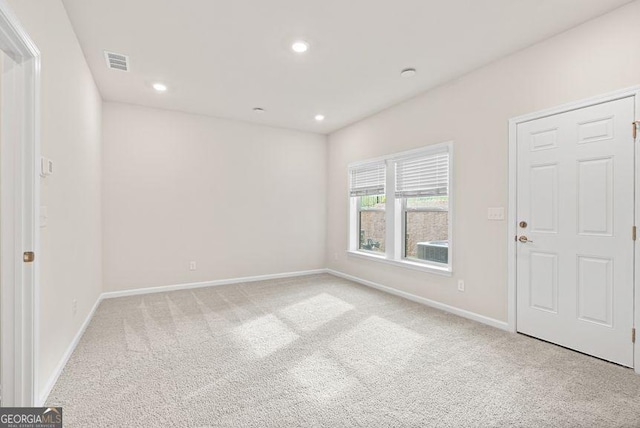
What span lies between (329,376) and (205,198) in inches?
142

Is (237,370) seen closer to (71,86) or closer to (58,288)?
(58,288)

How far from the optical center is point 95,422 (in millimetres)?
1734

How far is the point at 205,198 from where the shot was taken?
195 inches

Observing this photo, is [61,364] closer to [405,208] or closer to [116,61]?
[116,61]

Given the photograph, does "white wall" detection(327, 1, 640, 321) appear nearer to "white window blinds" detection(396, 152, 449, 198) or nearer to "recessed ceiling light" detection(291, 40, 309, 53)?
"white window blinds" detection(396, 152, 449, 198)

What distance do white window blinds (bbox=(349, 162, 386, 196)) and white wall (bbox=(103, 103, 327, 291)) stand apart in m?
0.88

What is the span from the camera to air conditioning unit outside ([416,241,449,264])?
393 cm

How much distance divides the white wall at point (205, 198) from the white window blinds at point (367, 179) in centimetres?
88

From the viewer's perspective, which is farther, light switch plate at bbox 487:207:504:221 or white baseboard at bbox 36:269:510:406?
light switch plate at bbox 487:207:504:221

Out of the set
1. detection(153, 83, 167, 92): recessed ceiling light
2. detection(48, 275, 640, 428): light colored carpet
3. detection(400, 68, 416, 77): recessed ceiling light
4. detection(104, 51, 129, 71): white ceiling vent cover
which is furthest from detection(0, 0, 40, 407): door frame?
detection(400, 68, 416, 77): recessed ceiling light

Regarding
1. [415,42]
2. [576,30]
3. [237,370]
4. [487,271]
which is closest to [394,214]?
[487,271]

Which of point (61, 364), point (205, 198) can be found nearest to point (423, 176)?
point (205, 198)

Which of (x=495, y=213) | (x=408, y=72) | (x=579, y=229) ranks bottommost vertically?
(x=579, y=229)

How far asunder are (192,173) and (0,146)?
10.5 ft
